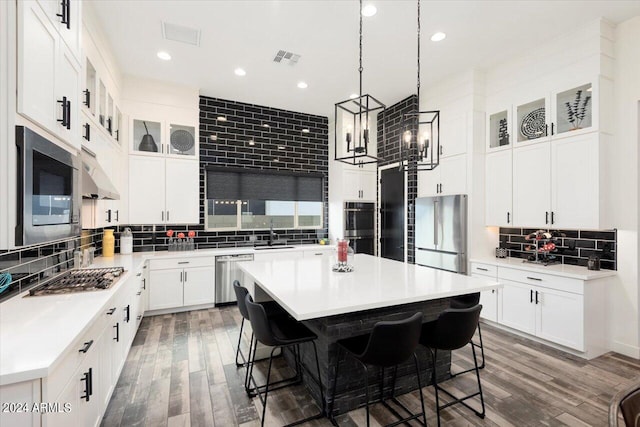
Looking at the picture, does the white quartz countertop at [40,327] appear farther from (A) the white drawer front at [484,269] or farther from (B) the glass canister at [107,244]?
(A) the white drawer front at [484,269]

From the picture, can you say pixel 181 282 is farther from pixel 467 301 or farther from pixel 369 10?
pixel 369 10

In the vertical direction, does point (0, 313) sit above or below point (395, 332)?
above

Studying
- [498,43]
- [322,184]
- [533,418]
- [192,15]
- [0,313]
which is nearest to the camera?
[0,313]

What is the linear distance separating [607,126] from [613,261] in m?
1.39

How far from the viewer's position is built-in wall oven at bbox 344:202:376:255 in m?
5.58

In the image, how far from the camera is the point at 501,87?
154 inches

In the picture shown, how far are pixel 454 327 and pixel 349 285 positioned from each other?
0.74 meters

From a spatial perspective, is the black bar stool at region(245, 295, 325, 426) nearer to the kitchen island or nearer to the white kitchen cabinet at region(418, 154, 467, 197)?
Answer: the kitchen island

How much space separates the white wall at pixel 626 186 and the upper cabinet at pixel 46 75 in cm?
456

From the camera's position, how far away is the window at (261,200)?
513 centimetres

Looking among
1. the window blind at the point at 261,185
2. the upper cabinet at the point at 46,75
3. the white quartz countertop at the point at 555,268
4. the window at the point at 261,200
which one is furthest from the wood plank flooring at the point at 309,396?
the window blind at the point at 261,185

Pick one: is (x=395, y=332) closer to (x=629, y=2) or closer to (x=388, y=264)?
(x=388, y=264)

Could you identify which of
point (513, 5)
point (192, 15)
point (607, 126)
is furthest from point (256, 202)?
point (607, 126)

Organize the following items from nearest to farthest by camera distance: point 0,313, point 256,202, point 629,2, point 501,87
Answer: point 0,313
point 629,2
point 501,87
point 256,202
